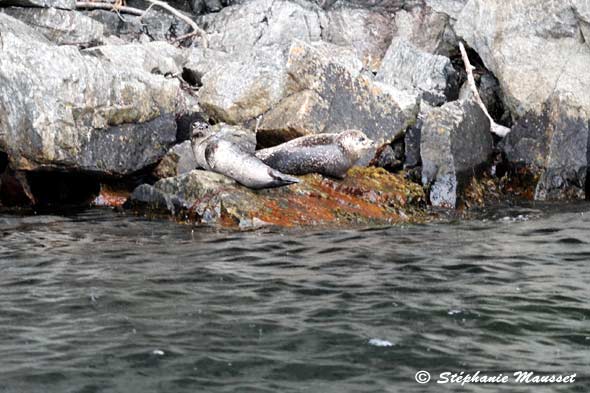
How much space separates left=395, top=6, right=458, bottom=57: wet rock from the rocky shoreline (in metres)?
0.20

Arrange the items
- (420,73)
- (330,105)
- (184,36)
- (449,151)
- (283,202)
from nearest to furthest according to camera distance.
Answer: (283,202) → (449,151) → (330,105) → (420,73) → (184,36)

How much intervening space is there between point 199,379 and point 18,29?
8.57 m

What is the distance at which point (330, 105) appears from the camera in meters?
12.3

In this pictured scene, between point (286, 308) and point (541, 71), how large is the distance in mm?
8837

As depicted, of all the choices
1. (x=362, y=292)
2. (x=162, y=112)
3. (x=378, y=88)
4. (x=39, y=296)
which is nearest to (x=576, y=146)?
(x=378, y=88)

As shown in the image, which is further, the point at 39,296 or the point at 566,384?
the point at 39,296

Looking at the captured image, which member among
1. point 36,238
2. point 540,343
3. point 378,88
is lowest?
point 36,238

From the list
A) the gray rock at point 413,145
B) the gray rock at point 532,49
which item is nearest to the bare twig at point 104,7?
the gray rock at point 532,49

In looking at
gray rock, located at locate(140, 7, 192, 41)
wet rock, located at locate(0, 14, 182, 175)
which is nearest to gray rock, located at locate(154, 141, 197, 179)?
wet rock, located at locate(0, 14, 182, 175)

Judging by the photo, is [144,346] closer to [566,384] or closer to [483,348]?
[483,348]

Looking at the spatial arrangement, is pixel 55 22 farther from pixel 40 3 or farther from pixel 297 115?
pixel 297 115

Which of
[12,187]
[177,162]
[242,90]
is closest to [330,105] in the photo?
[242,90]

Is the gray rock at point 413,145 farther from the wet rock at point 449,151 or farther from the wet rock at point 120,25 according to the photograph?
the wet rock at point 120,25

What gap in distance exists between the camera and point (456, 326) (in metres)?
5.96
